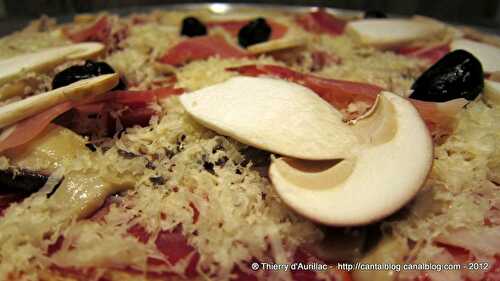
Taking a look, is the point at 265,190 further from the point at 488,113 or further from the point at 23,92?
the point at 23,92

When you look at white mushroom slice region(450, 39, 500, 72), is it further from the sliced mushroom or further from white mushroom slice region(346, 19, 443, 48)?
the sliced mushroom

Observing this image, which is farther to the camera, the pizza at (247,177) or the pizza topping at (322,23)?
the pizza topping at (322,23)

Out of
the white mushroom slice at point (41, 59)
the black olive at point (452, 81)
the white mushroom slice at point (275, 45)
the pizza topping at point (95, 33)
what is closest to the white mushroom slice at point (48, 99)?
the white mushroom slice at point (41, 59)

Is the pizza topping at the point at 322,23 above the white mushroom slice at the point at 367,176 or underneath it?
underneath

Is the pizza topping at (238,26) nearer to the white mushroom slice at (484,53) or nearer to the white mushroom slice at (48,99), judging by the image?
the white mushroom slice at (484,53)

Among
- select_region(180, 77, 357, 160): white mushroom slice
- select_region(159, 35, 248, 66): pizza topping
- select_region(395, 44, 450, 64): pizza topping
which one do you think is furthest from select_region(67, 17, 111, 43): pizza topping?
select_region(395, 44, 450, 64): pizza topping
